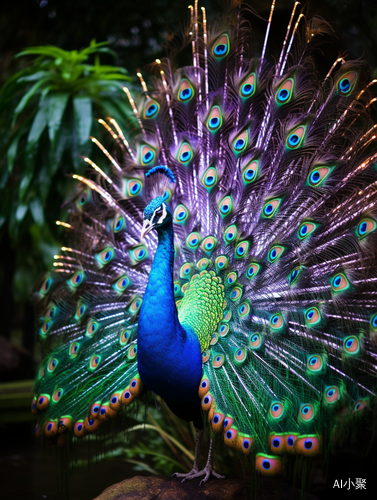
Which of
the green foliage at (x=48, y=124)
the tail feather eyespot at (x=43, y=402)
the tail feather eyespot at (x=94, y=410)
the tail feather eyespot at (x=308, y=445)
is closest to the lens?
the tail feather eyespot at (x=308, y=445)

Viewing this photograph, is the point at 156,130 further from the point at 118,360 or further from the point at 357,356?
the point at 357,356

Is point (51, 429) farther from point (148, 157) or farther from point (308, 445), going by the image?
point (148, 157)

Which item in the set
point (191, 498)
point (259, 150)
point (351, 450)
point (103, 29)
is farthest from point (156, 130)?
point (103, 29)

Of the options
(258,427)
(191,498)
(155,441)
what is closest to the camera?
(258,427)

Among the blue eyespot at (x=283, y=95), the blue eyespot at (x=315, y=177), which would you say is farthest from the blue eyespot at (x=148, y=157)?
the blue eyespot at (x=315, y=177)

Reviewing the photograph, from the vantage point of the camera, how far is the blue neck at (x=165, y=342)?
2396 millimetres

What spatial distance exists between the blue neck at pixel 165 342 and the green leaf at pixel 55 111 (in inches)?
94.4

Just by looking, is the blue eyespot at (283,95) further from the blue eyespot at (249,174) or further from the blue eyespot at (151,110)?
the blue eyespot at (151,110)

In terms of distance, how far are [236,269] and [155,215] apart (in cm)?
54

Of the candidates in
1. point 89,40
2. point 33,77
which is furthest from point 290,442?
point 89,40

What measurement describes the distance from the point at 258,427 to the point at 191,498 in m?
0.57

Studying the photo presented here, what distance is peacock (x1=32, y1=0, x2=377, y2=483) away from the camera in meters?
2.30

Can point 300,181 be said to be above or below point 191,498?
above

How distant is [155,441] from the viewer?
14.3 feet
